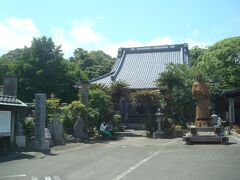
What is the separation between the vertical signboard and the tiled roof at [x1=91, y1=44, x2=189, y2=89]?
2431 cm

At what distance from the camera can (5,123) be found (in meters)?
17.6

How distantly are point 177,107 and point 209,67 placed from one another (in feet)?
25.8

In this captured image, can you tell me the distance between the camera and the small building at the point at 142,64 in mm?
41562

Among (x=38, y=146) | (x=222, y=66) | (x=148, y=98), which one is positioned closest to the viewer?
(x=38, y=146)

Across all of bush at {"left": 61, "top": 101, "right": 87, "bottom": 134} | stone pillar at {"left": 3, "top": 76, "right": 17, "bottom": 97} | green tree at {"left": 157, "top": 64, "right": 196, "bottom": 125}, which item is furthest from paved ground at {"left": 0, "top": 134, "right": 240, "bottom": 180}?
green tree at {"left": 157, "top": 64, "right": 196, "bottom": 125}

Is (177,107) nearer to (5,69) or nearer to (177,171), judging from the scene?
(5,69)

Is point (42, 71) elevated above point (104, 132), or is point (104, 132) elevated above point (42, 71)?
point (42, 71)

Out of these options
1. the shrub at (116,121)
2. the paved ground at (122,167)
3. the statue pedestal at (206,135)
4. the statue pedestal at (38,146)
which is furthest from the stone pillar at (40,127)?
the shrub at (116,121)

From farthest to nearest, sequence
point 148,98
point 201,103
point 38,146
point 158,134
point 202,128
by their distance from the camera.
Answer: point 148,98, point 158,134, point 201,103, point 202,128, point 38,146

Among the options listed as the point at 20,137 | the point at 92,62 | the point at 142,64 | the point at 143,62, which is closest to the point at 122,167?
the point at 20,137

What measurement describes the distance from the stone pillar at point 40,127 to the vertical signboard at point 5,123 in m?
1.68

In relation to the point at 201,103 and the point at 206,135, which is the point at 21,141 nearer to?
the point at 206,135

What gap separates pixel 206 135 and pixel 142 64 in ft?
80.4

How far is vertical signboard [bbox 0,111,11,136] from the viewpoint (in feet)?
56.4
